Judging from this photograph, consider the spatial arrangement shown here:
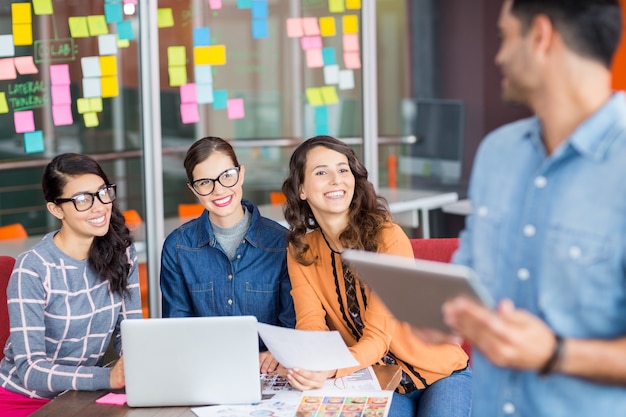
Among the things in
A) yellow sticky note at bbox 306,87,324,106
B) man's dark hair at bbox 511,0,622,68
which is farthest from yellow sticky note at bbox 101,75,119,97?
man's dark hair at bbox 511,0,622,68

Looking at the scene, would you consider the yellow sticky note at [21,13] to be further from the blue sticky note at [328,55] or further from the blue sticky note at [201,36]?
the blue sticky note at [328,55]

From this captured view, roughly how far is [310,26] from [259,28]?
1.07ft

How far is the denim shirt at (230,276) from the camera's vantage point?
2.90 meters

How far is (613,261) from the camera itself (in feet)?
4.51

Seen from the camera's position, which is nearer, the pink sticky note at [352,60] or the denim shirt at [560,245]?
the denim shirt at [560,245]

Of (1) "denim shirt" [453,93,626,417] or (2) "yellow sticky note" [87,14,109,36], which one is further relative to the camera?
(2) "yellow sticky note" [87,14,109,36]

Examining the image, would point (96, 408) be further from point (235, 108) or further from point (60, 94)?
point (235, 108)

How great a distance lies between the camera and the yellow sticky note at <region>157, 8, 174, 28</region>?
420cm

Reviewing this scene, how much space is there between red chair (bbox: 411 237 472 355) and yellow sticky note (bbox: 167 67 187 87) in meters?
1.75

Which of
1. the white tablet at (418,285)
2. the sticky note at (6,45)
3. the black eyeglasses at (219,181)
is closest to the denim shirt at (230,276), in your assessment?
the black eyeglasses at (219,181)

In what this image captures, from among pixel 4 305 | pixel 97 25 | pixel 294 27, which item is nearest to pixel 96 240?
pixel 4 305

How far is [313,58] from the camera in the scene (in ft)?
16.3

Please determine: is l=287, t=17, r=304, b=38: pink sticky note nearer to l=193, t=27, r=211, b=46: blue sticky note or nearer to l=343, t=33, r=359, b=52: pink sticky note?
l=343, t=33, r=359, b=52: pink sticky note

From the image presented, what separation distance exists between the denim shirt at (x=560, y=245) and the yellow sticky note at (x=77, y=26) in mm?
2939
